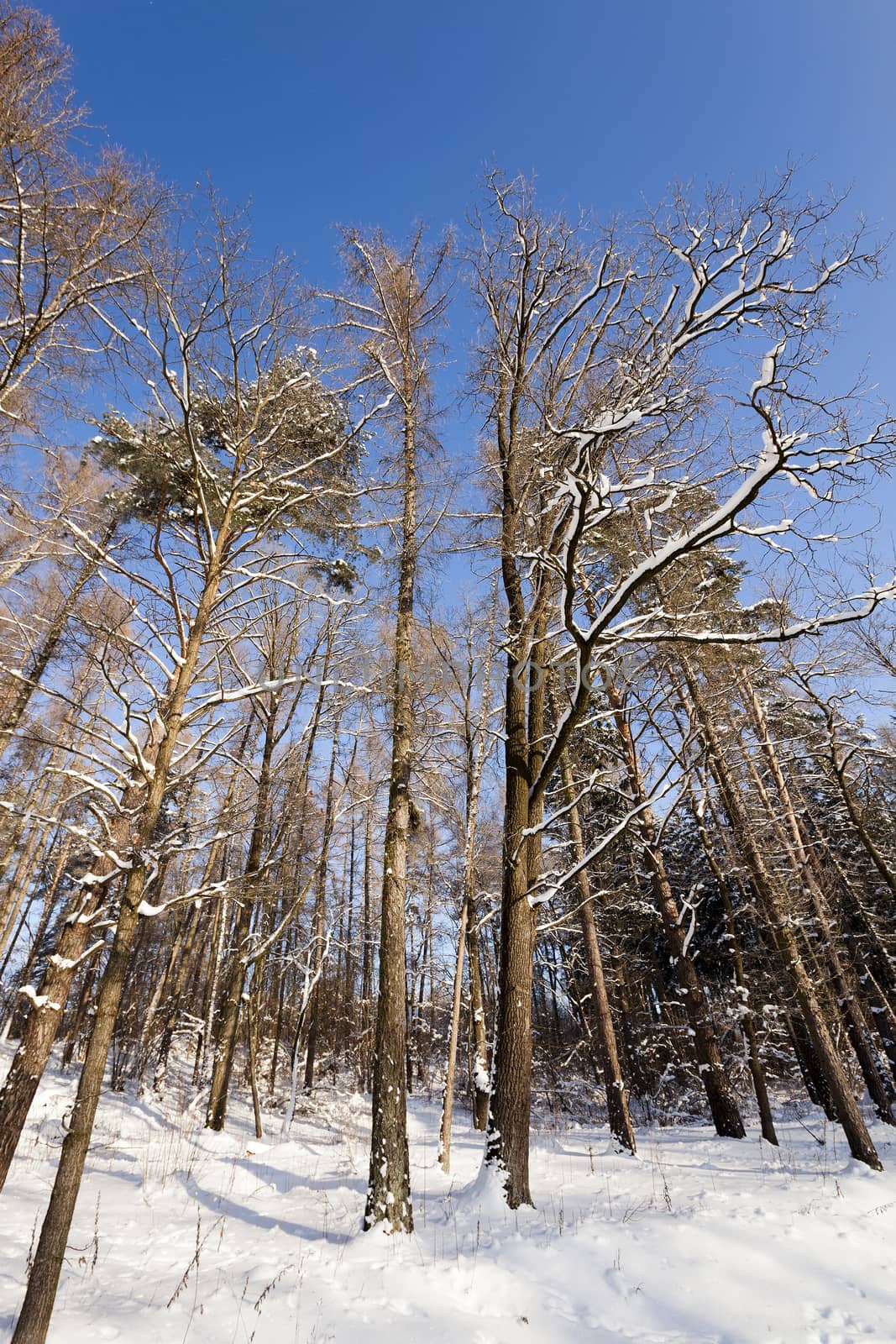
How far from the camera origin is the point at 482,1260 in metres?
4.18

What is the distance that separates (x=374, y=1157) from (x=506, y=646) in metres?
4.77

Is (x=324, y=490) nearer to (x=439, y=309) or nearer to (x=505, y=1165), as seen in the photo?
(x=439, y=309)

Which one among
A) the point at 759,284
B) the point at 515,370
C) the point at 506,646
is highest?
the point at 515,370

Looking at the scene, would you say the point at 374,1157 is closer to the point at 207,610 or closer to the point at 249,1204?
the point at 249,1204

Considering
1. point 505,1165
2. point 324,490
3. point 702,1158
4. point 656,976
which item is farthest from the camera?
point 656,976

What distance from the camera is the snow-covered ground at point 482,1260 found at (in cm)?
347

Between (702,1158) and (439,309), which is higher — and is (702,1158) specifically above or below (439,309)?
below

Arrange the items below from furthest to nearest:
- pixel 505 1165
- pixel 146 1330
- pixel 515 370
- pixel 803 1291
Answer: pixel 515 370, pixel 505 1165, pixel 803 1291, pixel 146 1330

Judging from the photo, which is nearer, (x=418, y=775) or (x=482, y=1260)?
(x=482, y=1260)

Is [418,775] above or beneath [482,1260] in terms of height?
above

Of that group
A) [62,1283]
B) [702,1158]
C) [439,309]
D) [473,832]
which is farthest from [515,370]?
[702,1158]

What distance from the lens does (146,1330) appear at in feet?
11.0

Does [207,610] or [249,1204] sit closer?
[207,610]

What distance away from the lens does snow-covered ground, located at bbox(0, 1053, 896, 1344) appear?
347 cm
